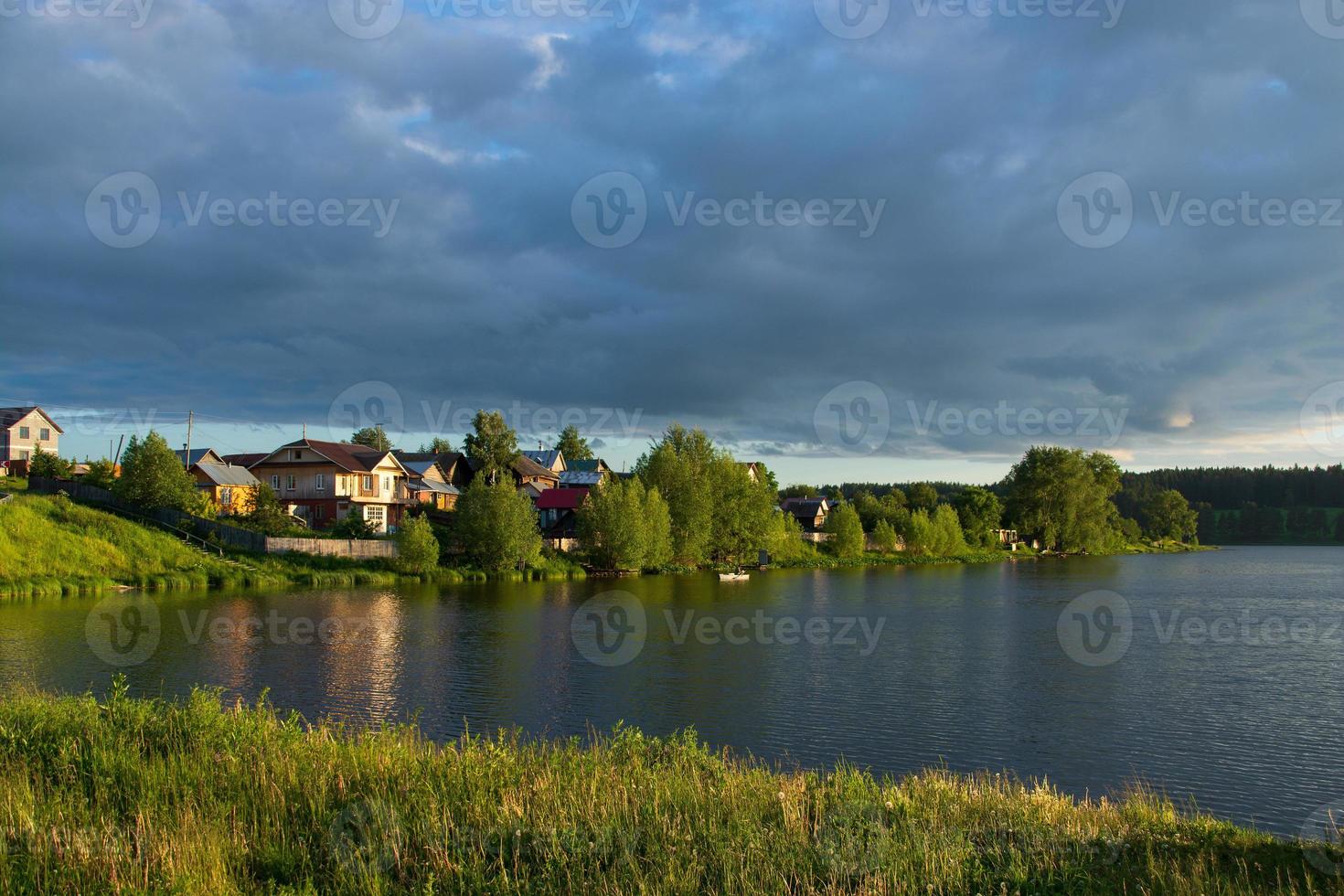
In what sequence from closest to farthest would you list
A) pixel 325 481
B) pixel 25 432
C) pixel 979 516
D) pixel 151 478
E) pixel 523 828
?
pixel 523 828, pixel 151 478, pixel 325 481, pixel 25 432, pixel 979 516

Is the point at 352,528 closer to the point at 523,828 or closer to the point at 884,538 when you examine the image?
the point at 523,828

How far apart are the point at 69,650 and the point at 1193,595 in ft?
225

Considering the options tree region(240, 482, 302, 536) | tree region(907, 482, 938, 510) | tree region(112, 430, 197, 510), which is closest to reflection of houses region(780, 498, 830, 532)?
tree region(907, 482, 938, 510)

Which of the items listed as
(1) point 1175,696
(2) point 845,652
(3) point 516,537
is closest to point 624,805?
(1) point 1175,696

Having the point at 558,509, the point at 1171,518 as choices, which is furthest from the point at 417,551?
the point at 1171,518

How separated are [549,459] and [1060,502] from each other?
81139mm

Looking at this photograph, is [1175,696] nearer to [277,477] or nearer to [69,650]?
[69,650]

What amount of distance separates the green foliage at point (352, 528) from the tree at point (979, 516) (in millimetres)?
92633

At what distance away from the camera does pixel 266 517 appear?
6888cm

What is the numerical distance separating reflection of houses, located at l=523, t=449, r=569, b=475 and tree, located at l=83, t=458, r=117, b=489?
200ft

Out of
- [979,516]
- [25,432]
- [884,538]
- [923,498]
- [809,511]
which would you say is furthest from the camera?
[923,498]

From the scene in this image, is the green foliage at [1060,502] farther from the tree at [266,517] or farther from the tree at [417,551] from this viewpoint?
the tree at [266,517]

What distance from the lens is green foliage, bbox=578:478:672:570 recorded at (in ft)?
258

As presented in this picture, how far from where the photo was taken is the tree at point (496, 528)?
7175 cm
